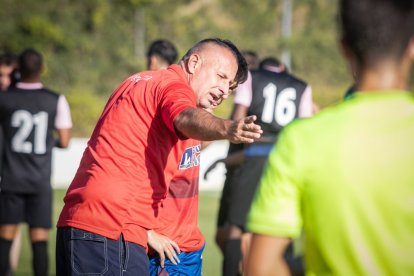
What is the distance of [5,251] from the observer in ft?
25.9

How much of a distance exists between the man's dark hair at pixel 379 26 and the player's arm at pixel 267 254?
514 millimetres

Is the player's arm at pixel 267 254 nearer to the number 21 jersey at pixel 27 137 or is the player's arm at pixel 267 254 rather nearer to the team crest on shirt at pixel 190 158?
the team crest on shirt at pixel 190 158

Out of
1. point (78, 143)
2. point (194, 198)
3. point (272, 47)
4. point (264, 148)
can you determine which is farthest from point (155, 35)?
point (194, 198)

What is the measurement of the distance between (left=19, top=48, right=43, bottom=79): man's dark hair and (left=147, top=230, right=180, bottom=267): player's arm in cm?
372

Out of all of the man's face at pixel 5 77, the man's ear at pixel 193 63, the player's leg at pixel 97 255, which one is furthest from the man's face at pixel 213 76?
the man's face at pixel 5 77

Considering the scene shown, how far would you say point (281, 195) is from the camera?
2232 mm

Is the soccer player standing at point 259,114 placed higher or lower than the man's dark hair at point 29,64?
lower

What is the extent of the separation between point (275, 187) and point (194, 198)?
2.53 meters

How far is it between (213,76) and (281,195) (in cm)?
200

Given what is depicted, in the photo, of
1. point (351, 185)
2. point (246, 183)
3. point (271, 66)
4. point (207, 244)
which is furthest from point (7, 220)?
point (351, 185)

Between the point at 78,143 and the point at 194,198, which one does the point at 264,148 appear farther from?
the point at 78,143

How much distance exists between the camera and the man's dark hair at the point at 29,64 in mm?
7715

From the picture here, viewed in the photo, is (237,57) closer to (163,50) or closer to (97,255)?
(97,255)

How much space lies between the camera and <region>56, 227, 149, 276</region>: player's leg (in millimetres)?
3877
